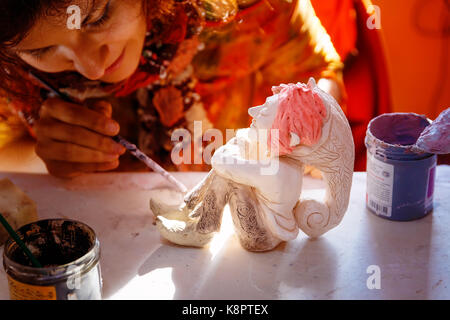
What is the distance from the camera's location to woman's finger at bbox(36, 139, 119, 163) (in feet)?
3.75

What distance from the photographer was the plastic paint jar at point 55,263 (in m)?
0.72

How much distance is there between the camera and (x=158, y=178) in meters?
1.12

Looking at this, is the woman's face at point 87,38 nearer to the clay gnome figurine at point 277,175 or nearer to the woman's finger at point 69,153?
the woman's finger at point 69,153

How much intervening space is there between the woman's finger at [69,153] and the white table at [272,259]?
0.11m

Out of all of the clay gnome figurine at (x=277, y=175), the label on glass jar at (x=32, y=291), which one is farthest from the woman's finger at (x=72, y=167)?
the label on glass jar at (x=32, y=291)

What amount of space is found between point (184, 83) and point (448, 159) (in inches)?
32.2

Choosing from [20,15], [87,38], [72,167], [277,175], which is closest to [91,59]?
[87,38]

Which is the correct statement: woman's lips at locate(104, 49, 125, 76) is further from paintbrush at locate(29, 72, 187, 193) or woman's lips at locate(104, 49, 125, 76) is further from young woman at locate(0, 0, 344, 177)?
paintbrush at locate(29, 72, 187, 193)

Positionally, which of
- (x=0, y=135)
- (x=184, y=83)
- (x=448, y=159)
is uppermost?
(x=184, y=83)

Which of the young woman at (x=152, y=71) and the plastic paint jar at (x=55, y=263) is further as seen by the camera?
the young woman at (x=152, y=71)

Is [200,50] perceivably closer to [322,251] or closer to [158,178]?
[158,178]

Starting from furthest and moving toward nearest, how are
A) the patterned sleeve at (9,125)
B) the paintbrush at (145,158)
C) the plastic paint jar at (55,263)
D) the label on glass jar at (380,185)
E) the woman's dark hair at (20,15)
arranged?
the patterned sleeve at (9,125) → the paintbrush at (145,158) → the label on glass jar at (380,185) → the woman's dark hair at (20,15) → the plastic paint jar at (55,263)
